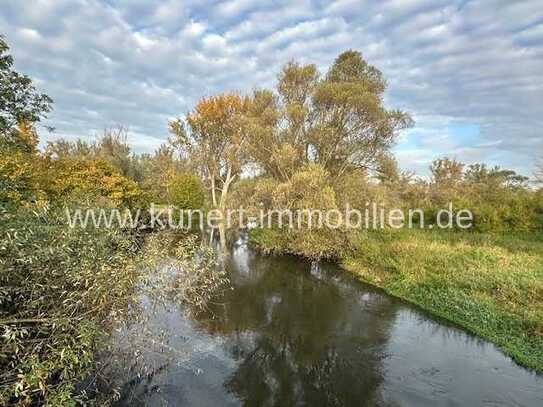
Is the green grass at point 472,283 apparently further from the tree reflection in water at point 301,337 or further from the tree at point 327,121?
the tree at point 327,121

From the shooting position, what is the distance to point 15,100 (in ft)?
32.9

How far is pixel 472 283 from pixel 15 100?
50.7 ft

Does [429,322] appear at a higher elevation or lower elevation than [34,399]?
lower

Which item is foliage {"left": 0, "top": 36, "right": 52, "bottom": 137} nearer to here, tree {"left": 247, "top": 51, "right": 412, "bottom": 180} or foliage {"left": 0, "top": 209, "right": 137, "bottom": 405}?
foliage {"left": 0, "top": 209, "right": 137, "bottom": 405}

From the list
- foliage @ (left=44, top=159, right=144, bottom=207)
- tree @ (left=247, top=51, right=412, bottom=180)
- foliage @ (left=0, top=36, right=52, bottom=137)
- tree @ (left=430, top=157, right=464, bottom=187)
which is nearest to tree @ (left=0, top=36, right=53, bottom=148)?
foliage @ (left=0, top=36, right=52, bottom=137)

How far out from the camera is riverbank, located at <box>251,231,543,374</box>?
10.0m

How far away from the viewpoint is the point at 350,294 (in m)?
14.2

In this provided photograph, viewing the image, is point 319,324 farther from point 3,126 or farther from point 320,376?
point 3,126

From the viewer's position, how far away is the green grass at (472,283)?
998 cm

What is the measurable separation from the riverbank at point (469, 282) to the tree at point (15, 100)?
13.0m

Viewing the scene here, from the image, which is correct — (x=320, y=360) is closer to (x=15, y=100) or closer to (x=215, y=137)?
Answer: (x=15, y=100)

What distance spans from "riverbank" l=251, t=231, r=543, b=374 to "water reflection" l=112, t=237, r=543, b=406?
72cm

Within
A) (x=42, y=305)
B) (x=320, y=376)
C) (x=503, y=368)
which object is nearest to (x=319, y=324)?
(x=320, y=376)

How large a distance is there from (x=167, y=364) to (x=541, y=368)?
8351 mm
